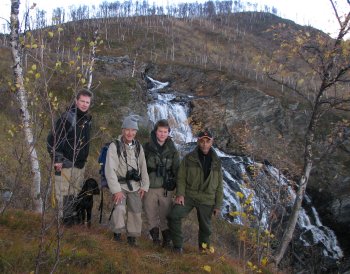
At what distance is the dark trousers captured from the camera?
6.19 m

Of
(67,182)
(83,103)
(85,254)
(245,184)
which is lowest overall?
(245,184)

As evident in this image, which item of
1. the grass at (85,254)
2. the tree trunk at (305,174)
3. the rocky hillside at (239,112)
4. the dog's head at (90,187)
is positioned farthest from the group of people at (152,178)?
the tree trunk at (305,174)

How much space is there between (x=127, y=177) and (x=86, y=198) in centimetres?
105

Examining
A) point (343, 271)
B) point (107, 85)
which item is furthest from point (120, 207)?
point (107, 85)

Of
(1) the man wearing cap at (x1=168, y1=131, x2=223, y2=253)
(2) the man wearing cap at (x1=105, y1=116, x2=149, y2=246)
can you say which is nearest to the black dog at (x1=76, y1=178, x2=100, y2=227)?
(2) the man wearing cap at (x1=105, y1=116, x2=149, y2=246)

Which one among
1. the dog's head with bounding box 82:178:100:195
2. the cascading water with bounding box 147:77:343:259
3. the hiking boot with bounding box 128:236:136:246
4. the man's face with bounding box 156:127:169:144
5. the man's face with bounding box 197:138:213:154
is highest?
the man's face with bounding box 156:127:169:144

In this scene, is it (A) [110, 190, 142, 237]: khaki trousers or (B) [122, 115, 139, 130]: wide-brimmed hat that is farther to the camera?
(A) [110, 190, 142, 237]: khaki trousers

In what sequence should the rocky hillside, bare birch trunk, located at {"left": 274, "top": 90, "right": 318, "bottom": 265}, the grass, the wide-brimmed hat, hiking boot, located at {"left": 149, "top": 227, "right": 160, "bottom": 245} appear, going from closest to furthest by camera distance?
the grass
the wide-brimmed hat
hiking boot, located at {"left": 149, "top": 227, "right": 160, "bottom": 245}
bare birch trunk, located at {"left": 274, "top": 90, "right": 318, "bottom": 265}
the rocky hillside

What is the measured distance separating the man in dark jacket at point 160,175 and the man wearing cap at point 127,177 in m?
0.28

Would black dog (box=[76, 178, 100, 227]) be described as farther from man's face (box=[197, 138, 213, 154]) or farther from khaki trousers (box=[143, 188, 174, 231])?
man's face (box=[197, 138, 213, 154])

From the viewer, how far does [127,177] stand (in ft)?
18.9

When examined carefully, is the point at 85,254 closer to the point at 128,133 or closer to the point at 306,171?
the point at 128,133

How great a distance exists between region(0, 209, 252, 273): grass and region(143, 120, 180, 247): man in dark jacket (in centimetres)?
51

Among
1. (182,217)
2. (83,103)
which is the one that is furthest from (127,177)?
(83,103)
